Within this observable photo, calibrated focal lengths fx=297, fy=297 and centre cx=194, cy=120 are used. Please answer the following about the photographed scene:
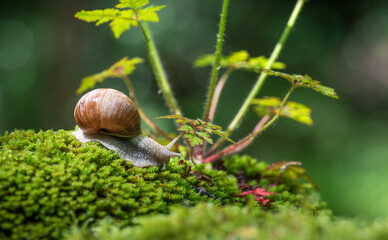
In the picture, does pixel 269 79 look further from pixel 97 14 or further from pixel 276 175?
pixel 97 14

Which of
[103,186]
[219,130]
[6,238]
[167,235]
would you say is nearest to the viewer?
[167,235]

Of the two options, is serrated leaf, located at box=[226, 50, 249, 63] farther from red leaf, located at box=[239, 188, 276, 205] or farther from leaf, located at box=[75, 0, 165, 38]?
red leaf, located at box=[239, 188, 276, 205]

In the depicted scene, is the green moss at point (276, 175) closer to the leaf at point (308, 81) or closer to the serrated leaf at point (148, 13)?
the leaf at point (308, 81)

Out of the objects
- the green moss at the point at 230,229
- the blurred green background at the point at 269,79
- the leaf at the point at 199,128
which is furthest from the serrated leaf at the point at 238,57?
the blurred green background at the point at 269,79

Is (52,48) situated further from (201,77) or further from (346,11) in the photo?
(346,11)

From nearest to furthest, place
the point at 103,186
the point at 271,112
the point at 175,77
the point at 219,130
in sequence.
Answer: the point at 103,186 → the point at 219,130 → the point at 271,112 → the point at 175,77

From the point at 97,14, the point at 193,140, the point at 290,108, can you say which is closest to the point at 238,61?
the point at 290,108

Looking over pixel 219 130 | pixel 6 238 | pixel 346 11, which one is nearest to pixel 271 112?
pixel 219 130
